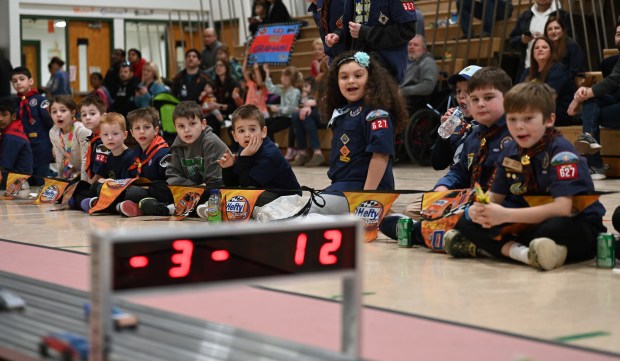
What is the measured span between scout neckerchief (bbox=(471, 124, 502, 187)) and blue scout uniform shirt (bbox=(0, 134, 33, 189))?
504 cm

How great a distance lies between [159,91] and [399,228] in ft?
29.8

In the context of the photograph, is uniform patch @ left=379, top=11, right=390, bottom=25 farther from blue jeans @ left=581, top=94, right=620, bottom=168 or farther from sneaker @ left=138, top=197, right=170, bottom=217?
blue jeans @ left=581, top=94, right=620, bottom=168

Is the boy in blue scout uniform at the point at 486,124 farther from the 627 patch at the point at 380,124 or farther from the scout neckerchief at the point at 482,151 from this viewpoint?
the 627 patch at the point at 380,124

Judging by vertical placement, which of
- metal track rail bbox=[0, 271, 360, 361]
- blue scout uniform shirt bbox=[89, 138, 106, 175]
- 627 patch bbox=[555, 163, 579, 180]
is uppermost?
627 patch bbox=[555, 163, 579, 180]

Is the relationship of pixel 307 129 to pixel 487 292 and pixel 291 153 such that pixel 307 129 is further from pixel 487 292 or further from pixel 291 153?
pixel 487 292

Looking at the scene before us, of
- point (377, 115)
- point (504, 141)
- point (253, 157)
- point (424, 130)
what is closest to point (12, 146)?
point (253, 157)

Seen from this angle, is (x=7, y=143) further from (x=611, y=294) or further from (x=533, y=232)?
(x=611, y=294)

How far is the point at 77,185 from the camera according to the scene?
22.0 feet

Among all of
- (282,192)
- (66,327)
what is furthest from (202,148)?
(66,327)

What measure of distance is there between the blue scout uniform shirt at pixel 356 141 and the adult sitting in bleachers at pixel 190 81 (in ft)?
24.0

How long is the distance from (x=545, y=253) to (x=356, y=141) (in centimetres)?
177

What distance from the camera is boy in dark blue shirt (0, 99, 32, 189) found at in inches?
329

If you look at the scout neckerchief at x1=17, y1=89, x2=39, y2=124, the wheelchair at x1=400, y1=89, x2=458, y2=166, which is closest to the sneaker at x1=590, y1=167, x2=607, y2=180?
the wheelchair at x1=400, y1=89, x2=458, y2=166

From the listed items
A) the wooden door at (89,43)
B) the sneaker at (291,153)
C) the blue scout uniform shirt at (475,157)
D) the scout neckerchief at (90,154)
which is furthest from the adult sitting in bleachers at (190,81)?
the blue scout uniform shirt at (475,157)
